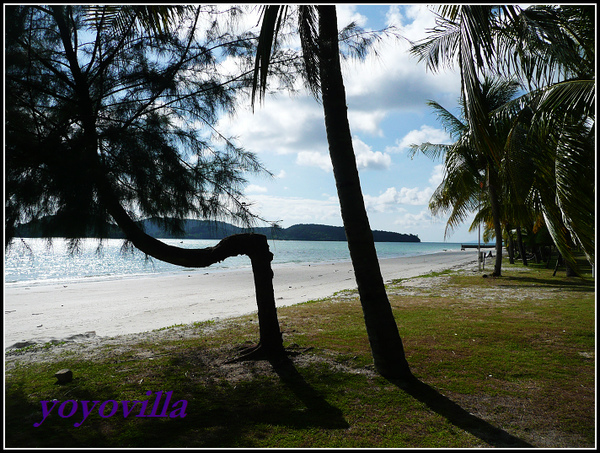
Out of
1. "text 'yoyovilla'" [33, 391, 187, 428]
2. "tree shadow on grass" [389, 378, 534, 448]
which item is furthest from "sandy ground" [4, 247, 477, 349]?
"tree shadow on grass" [389, 378, 534, 448]

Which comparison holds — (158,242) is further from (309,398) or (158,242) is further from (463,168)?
(463,168)

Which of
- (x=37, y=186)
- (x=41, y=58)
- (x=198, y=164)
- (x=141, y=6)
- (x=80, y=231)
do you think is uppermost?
(x=141, y=6)

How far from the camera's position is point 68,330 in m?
9.26

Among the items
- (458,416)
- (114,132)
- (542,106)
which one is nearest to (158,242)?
(114,132)

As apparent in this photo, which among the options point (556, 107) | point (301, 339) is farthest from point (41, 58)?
point (556, 107)

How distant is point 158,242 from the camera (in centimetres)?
492

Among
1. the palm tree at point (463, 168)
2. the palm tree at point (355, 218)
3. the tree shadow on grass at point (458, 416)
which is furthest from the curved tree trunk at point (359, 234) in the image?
the palm tree at point (463, 168)

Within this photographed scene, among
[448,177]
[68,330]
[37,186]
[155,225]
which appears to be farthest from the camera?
[448,177]

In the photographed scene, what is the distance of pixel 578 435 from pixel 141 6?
557 centimetres

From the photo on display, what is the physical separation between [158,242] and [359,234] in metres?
2.44

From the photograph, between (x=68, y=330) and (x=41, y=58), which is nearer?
(x=41, y=58)

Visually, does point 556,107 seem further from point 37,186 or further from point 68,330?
point 68,330

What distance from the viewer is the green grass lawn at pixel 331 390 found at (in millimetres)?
3219

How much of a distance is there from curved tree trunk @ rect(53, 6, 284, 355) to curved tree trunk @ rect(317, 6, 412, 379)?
1372 mm
